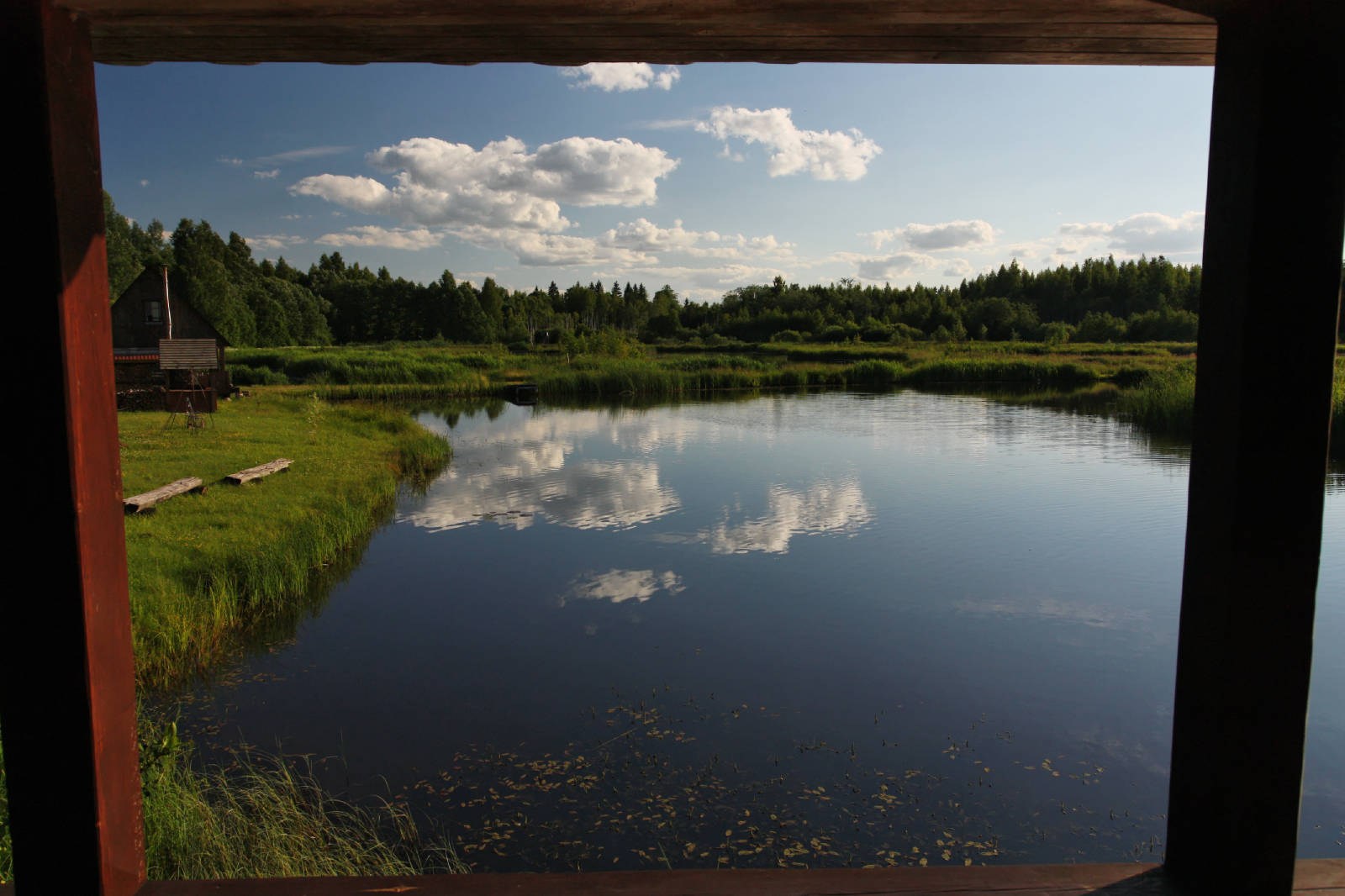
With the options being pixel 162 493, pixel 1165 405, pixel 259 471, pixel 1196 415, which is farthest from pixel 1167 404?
pixel 1196 415

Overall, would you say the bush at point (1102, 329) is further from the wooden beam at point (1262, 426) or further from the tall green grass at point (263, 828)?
the wooden beam at point (1262, 426)

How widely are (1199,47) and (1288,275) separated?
689 mm

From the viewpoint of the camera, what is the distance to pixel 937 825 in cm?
404

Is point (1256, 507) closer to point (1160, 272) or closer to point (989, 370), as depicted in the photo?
point (989, 370)

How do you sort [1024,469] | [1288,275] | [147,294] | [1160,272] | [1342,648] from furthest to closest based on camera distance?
[1160,272] < [147,294] < [1024,469] < [1342,648] < [1288,275]

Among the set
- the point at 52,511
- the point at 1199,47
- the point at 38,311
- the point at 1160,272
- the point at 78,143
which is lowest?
the point at 52,511

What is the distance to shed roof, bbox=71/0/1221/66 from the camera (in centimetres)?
169

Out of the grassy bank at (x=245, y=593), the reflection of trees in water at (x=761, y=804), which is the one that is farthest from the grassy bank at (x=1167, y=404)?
the grassy bank at (x=245, y=593)

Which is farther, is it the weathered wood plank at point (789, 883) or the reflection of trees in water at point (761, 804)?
the reflection of trees in water at point (761, 804)

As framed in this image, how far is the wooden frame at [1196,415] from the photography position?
151 centimetres

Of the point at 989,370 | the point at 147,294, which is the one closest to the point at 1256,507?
the point at 147,294

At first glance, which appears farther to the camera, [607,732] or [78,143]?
[607,732]

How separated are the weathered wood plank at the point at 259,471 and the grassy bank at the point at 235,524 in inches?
5.3

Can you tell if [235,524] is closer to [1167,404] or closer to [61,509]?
[61,509]
